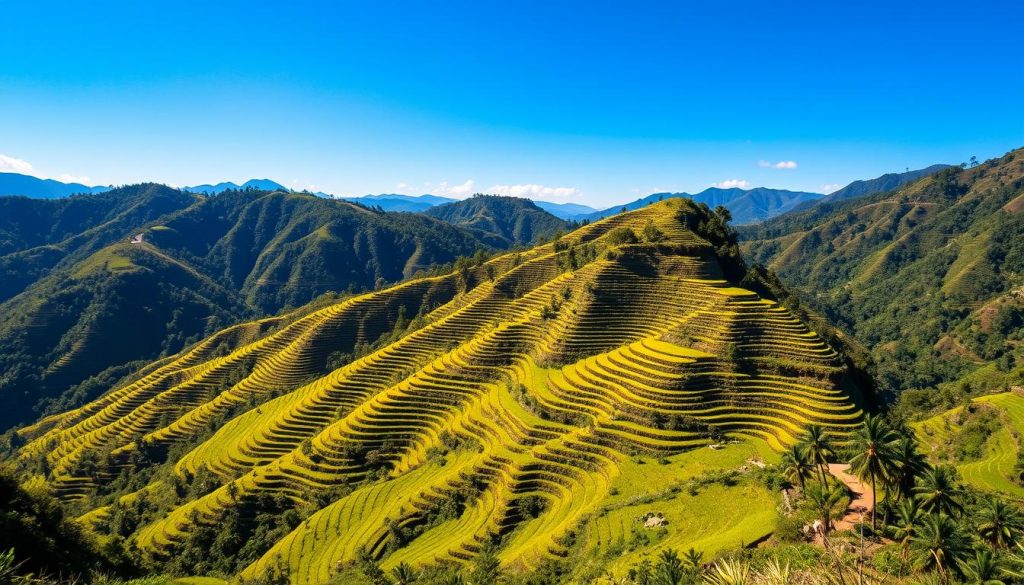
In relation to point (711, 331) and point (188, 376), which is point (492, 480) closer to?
point (711, 331)

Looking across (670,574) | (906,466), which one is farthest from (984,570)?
(670,574)

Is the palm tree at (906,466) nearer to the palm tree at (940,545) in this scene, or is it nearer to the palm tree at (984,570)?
the palm tree at (940,545)

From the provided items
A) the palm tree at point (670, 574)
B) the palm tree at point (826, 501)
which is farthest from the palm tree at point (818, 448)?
the palm tree at point (670, 574)

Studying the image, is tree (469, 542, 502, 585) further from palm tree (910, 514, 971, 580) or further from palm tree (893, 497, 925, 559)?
palm tree (910, 514, 971, 580)

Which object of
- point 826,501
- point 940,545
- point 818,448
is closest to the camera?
point 940,545

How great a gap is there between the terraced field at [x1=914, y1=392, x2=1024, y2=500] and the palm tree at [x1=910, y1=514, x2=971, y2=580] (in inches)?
1304

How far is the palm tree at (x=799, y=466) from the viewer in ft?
100

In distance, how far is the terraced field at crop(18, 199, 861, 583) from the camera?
43.0 metres

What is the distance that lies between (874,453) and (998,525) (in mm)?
5034

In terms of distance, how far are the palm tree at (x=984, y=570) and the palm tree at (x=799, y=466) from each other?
1228cm

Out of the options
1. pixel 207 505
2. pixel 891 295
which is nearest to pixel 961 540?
pixel 207 505

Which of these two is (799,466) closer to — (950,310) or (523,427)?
(523,427)

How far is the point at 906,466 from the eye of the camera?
988 inches

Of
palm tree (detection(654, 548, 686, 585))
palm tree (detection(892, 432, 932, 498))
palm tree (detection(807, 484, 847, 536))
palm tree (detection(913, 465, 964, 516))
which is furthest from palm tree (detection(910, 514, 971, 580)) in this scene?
palm tree (detection(654, 548, 686, 585))
